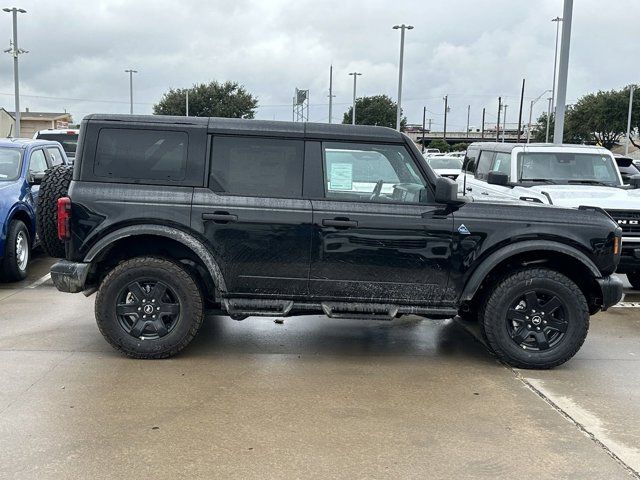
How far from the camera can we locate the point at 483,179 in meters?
10.9

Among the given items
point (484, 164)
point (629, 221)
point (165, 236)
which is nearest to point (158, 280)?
point (165, 236)

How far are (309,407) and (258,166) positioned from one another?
1.98m

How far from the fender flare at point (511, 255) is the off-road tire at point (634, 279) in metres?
3.84

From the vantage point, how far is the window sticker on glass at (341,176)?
17.3ft

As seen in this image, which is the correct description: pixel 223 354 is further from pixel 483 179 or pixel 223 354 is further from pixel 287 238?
pixel 483 179

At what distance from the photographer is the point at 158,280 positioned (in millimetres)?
5219

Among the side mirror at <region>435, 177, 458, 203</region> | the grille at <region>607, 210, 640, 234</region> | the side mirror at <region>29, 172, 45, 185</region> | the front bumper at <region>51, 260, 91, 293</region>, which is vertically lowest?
the front bumper at <region>51, 260, 91, 293</region>

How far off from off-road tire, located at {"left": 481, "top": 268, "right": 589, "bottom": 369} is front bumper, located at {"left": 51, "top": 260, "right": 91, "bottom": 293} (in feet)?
10.6

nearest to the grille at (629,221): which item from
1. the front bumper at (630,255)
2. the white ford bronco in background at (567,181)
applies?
the white ford bronco in background at (567,181)

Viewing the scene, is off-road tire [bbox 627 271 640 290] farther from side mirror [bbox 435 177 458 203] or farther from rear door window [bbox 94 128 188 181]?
rear door window [bbox 94 128 188 181]

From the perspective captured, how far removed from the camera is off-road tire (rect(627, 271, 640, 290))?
28.3 ft

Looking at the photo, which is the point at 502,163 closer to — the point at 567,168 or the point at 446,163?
the point at 567,168

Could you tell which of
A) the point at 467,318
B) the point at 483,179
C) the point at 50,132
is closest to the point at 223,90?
the point at 50,132

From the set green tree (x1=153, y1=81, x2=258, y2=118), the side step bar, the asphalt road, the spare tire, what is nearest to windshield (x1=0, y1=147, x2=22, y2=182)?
the asphalt road
